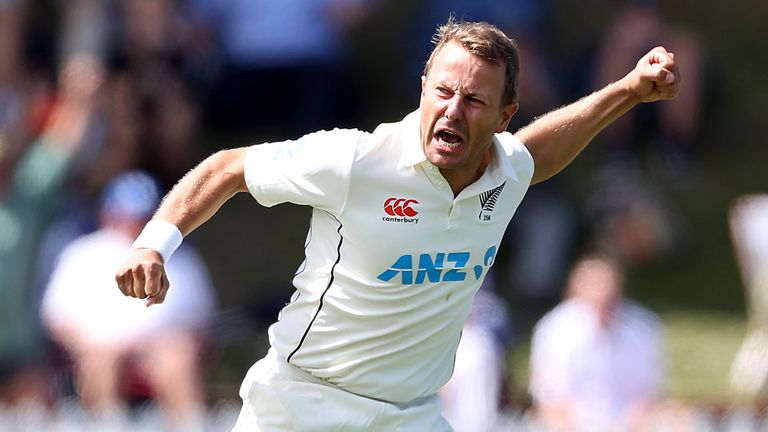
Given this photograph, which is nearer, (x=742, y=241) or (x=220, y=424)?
(x=220, y=424)

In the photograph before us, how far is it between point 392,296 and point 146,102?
231 inches

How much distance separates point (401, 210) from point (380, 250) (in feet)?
0.45

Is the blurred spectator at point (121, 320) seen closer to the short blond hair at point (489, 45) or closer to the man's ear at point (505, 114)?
the man's ear at point (505, 114)

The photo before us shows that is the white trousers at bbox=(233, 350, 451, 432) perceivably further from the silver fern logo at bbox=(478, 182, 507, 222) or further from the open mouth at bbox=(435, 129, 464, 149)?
the open mouth at bbox=(435, 129, 464, 149)

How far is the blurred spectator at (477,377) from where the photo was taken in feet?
26.2

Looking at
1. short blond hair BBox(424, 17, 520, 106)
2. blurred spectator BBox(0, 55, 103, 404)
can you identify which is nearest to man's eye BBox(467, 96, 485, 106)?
short blond hair BBox(424, 17, 520, 106)

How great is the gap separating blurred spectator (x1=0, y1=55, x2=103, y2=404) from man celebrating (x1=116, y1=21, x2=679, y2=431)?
12.6ft

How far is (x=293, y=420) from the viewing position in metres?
4.75

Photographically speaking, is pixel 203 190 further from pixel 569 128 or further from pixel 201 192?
pixel 569 128

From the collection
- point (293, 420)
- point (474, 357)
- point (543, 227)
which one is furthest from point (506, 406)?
point (293, 420)

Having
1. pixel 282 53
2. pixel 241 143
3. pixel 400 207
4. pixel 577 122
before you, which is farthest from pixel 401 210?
pixel 241 143

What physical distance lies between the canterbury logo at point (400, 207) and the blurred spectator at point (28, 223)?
4136 millimetres

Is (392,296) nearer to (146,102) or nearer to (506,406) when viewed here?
(506,406)

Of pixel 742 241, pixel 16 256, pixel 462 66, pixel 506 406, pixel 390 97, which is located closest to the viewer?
pixel 462 66
